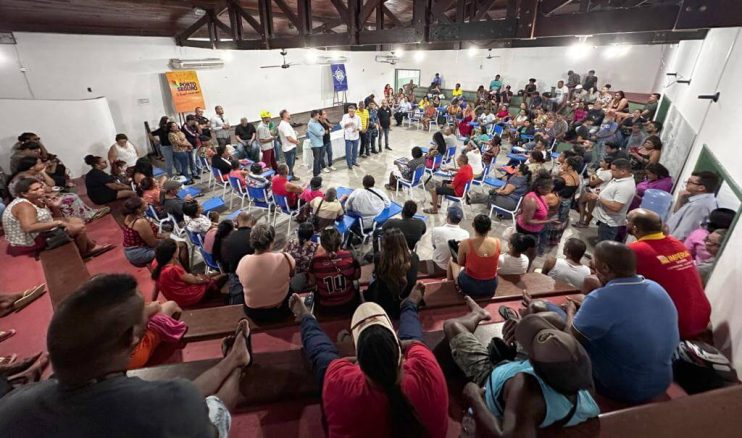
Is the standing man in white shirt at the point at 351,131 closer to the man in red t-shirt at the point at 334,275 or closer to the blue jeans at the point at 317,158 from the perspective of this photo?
the blue jeans at the point at 317,158

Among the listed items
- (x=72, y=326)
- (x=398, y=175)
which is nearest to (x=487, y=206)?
(x=398, y=175)

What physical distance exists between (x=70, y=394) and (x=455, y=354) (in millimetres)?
1666

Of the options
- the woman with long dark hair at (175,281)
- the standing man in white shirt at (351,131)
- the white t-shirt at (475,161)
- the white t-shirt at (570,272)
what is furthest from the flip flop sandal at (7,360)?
the standing man in white shirt at (351,131)

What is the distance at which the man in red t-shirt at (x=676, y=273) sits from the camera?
2.04 metres

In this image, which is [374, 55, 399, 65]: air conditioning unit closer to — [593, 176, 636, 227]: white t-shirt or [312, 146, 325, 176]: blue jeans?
[312, 146, 325, 176]: blue jeans

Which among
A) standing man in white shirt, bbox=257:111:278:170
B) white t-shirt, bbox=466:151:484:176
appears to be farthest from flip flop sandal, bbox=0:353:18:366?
white t-shirt, bbox=466:151:484:176

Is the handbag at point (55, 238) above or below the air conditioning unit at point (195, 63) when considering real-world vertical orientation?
below

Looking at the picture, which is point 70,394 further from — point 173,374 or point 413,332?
point 413,332

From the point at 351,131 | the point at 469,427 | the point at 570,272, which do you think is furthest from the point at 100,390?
the point at 351,131

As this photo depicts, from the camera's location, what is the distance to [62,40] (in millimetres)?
6465

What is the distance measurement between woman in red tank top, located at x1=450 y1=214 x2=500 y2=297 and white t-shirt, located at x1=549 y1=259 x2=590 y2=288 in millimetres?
701

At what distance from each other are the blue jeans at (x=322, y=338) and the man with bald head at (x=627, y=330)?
0.88 m

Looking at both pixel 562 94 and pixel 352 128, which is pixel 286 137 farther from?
pixel 562 94

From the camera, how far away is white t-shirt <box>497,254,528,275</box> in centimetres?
312
